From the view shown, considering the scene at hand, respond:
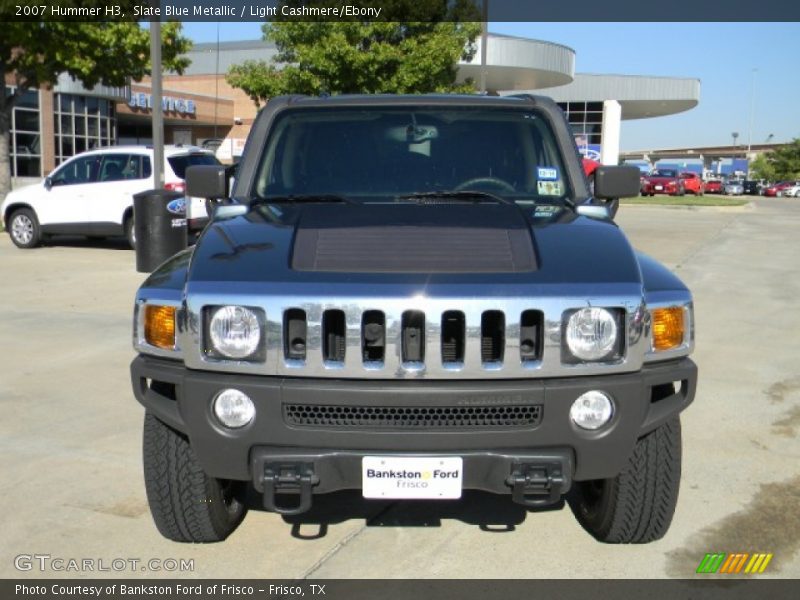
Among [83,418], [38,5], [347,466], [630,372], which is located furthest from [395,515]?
[38,5]

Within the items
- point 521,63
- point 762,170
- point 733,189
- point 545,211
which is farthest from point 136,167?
point 762,170

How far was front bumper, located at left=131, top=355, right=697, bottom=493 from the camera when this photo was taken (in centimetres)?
286

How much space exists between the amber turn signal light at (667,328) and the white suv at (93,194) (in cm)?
1136

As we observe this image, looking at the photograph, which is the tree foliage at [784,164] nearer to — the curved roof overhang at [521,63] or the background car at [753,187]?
the background car at [753,187]

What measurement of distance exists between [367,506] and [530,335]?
4.90 feet

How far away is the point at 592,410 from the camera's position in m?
2.94

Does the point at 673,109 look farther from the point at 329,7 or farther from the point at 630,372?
the point at 630,372

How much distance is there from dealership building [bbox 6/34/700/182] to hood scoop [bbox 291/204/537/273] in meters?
20.3

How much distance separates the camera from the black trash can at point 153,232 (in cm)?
1125

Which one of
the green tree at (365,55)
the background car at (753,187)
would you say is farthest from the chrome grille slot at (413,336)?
the background car at (753,187)

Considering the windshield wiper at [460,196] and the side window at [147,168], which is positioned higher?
the windshield wiper at [460,196]

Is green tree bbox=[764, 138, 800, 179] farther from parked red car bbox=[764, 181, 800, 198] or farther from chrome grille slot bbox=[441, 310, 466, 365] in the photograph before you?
chrome grille slot bbox=[441, 310, 466, 365]
